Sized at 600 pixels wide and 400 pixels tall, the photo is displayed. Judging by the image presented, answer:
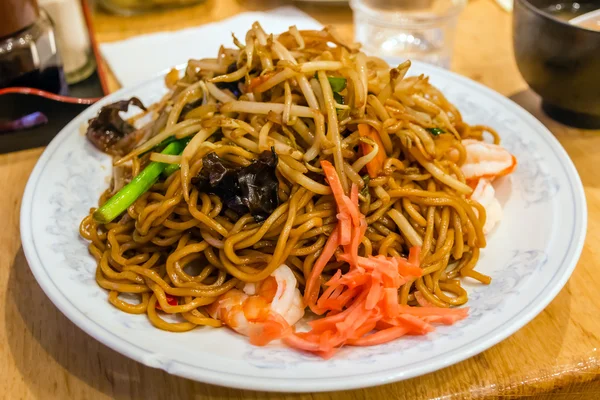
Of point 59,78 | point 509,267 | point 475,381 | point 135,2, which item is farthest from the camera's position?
point 135,2

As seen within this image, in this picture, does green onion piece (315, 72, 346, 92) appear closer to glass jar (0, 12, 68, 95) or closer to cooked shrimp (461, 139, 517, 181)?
cooked shrimp (461, 139, 517, 181)

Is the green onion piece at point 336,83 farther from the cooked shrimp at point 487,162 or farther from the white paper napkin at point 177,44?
the white paper napkin at point 177,44

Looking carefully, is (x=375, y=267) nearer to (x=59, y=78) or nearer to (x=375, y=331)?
(x=375, y=331)

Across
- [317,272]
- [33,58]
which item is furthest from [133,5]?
[317,272]

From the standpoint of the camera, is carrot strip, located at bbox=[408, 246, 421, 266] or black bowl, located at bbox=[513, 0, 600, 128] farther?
black bowl, located at bbox=[513, 0, 600, 128]

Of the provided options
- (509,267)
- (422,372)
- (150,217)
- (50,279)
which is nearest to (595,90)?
(509,267)

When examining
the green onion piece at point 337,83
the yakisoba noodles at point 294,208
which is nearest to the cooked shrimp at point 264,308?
the yakisoba noodles at point 294,208

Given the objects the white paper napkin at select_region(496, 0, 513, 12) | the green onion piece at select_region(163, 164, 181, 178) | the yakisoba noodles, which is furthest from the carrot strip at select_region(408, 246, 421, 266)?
the white paper napkin at select_region(496, 0, 513, 12)
